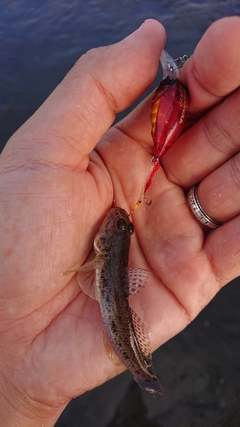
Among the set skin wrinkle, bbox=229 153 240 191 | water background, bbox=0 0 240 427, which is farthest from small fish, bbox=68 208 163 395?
water background, bbox=0 0 240 427

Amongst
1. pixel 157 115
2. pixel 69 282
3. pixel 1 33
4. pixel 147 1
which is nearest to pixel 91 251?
pixel 69 282

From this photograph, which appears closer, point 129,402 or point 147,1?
point 129,402

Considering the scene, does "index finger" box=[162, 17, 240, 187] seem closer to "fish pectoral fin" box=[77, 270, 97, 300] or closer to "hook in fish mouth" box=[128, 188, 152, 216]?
"hook in fish mouth" box=[128, 188, 152, 216]

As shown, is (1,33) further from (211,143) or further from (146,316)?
(146,316)

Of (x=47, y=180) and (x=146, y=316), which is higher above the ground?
(x=47, y=180)

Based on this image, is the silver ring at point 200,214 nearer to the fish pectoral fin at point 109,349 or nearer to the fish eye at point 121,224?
the fish eye at point 121,224

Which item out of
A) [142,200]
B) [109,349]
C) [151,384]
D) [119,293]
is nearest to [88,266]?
[119,293]
